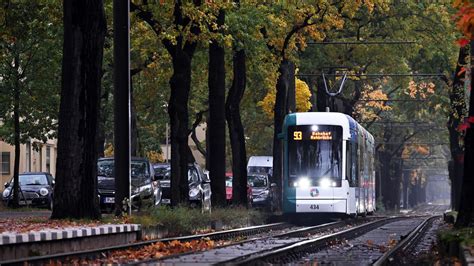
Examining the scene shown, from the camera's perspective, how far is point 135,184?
37406 mm

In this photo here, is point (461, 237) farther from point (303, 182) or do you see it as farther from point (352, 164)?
point (352, 164)

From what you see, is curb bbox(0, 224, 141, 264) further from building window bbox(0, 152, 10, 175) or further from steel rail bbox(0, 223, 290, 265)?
building window bbox(0, 152, 10, 175)

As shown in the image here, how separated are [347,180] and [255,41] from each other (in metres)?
5.47

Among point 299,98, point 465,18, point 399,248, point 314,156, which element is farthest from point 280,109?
point 465,18

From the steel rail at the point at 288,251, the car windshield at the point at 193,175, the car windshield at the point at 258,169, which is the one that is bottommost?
the steel rail at the point at 288,251

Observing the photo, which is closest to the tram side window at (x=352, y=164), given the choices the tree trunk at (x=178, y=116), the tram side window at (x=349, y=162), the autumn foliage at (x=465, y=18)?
the tram side window at (x=349, y=162)

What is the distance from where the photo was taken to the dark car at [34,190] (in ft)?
170

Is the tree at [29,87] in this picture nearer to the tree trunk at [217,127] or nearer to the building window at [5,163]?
the tree trunk at [217,127]

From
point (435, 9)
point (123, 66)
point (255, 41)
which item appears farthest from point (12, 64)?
point (123, 66)

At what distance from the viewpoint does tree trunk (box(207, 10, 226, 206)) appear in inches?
1629

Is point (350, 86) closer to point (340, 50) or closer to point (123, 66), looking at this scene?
point (340, 50)

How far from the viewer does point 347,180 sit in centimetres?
4050

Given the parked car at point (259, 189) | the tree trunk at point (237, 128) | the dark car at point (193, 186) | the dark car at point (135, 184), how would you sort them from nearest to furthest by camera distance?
the dark car at point (135, 184), the dark car at point (193, 186), the tree trunk at point (237, 128), the parked car at point (259, 189)

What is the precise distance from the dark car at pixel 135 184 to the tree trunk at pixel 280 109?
1146 cm
